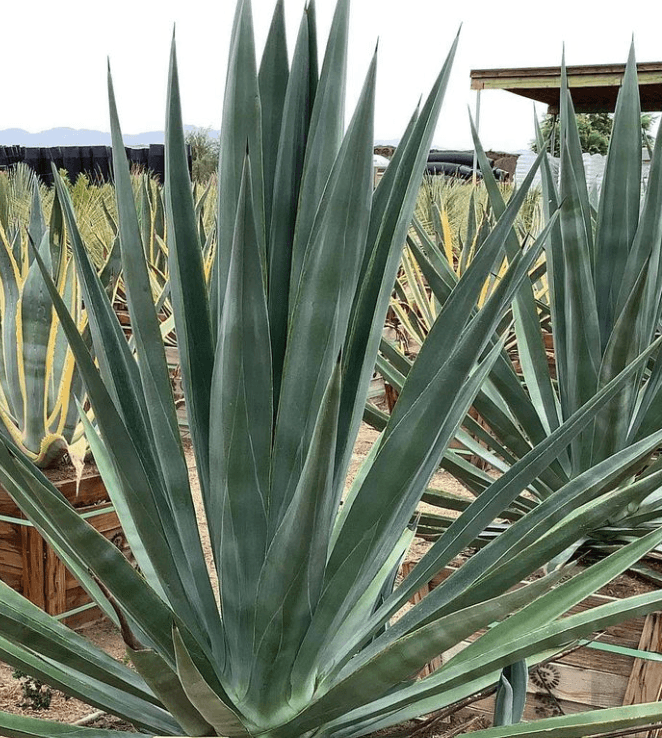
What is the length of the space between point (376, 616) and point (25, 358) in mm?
1431

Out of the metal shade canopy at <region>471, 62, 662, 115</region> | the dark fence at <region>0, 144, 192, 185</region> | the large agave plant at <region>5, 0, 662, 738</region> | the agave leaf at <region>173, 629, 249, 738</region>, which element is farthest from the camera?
the dark fence at <region>0, 144, 192, 185</region>

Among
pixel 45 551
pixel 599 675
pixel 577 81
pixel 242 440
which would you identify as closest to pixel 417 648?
pixel 242 440

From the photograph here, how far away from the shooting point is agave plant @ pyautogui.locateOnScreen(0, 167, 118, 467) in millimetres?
2080

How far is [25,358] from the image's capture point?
211 centimetres

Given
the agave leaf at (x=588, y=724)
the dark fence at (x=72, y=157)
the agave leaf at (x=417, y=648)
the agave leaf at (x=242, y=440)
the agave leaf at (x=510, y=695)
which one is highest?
the dark fence at (x=72, y=157)

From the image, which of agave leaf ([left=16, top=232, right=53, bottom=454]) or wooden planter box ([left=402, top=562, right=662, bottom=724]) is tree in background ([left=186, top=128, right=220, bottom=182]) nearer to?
agave leaf ([left=16, top=232, right=53, bottom=454])

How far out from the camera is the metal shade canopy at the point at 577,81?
35.2 feet

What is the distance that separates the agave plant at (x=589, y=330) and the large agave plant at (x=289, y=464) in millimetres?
639

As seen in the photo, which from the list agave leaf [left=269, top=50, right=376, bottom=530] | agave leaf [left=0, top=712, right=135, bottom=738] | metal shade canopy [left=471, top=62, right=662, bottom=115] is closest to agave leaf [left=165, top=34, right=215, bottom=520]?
agave leaf [left=269, top=50, right=376, bottom=530]

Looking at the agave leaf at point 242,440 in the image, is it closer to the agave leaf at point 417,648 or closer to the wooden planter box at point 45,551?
the agave leaf at point 417,648

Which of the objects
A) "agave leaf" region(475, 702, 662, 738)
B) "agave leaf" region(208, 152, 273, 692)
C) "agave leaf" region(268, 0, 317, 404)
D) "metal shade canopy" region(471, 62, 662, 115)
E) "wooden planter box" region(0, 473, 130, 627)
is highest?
"metal shade canopy" region(471, 62, 662, 115)

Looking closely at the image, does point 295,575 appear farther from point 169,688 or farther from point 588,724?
point 588,724

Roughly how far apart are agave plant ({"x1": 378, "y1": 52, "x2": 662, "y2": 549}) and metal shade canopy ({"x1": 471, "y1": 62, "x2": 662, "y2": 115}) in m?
9.15

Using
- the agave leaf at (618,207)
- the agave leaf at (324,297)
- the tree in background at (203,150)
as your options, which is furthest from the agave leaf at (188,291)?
the tree in background at (203,150)
